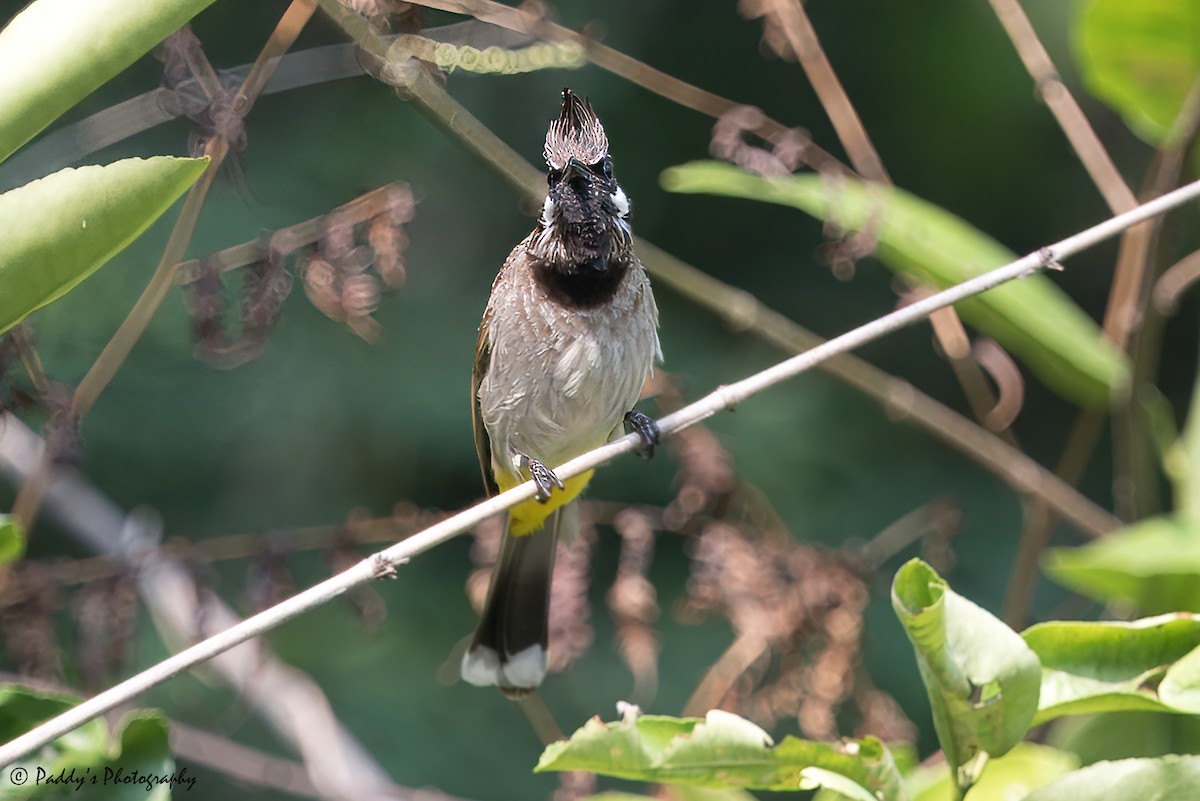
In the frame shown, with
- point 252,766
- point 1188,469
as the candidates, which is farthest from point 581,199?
point 252,766

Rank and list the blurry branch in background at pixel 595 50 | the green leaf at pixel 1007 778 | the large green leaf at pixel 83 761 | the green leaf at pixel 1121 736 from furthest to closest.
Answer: the blurry branch in background at pixel 595 50 < the green leaf at pixel 1121 736 < the green leaf at pixel 1007 778 < the large green leaf at pixel 83 761

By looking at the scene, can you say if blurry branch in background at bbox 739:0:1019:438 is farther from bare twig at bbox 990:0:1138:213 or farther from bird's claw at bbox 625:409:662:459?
bird's claw at bbox 625:409:662:459

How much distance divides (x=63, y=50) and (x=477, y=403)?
1343 mm

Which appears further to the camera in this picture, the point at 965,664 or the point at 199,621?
the point at 199,621

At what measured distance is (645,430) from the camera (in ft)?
7.23

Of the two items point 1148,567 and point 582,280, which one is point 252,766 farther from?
point 1148,567

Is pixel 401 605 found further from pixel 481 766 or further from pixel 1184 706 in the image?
pixel 1184 706

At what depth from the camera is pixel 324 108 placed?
3.63 m

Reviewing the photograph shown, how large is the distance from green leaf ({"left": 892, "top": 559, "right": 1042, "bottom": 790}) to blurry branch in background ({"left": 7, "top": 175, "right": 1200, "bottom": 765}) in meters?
0.39

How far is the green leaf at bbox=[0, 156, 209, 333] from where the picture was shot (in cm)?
121

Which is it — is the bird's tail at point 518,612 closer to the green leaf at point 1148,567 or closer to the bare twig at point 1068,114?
the green leaf at point 1148,567

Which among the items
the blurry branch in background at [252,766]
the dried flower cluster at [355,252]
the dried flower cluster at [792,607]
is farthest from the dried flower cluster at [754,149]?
the blurry branch in background at [252,766]

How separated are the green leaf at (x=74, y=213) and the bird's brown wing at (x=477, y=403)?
114 cm

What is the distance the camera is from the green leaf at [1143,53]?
2090 millimetres
